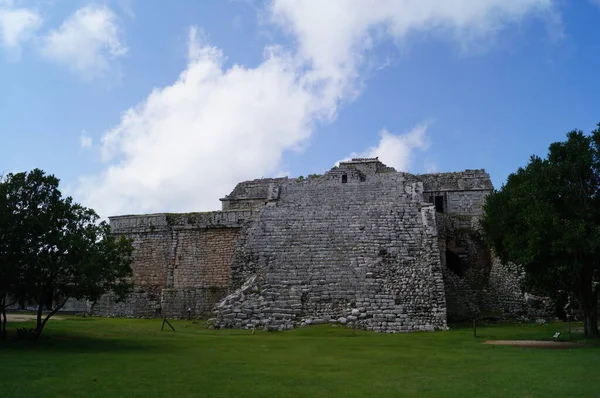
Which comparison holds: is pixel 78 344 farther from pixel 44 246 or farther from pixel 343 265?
pixel 343 265

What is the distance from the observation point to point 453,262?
27.4m

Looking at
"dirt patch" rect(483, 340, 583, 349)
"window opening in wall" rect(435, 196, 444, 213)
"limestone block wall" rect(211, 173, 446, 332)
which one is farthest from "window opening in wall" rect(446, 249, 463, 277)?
"dirt patch" rect(483, 340, 583, 349)

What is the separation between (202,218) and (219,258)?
2322mm

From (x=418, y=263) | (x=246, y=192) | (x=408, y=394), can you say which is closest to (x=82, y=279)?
(x=408, y=394)

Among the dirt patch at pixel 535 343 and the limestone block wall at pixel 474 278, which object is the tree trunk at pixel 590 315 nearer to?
the dirt patch at pixel 535 343

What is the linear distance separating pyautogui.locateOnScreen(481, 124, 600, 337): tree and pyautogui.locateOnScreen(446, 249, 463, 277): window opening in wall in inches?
320

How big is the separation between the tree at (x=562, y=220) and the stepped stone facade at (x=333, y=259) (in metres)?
3.77

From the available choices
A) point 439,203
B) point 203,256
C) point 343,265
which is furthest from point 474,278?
point 203,256

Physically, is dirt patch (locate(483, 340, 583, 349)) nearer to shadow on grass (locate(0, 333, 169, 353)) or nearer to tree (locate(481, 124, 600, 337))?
tree (locate(481, 124, 600, 337))

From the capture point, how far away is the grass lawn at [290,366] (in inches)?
339

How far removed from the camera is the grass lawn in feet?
28.2

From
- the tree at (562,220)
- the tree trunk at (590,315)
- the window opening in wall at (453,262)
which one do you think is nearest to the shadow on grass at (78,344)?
the tree at (562,220)

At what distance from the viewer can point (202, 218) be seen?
28547mm

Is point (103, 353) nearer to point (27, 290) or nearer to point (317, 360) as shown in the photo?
point (27, 290)
